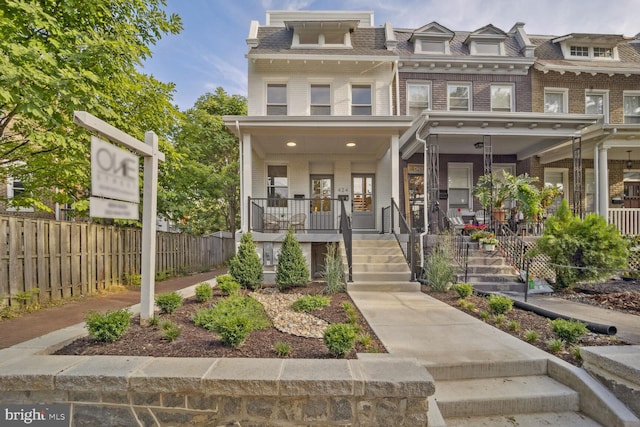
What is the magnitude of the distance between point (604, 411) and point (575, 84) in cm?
1264

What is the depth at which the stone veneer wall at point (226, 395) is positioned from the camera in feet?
6.76

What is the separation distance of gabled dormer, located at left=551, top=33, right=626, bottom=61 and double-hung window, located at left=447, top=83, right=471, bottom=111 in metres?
4.29

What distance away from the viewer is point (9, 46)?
3875 mm

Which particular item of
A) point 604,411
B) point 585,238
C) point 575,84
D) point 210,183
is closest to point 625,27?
point 575,84

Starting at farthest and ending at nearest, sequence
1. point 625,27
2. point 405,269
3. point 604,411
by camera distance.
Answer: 1. point 625,27
2. point 405,269
3. point 604,411

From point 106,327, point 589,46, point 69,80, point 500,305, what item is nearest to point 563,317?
point 500,305

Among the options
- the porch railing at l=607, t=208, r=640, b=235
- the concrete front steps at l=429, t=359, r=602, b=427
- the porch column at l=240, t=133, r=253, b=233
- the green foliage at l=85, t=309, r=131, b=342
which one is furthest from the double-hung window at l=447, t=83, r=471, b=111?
the green foliage at l=85, t=309, r=131, b=342

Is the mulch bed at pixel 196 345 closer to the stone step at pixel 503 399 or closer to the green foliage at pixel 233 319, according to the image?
the green foliage at pixel 233 319

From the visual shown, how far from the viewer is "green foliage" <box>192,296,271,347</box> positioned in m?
2.79

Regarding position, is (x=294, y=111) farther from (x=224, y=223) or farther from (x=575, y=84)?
(x=224, y=223)

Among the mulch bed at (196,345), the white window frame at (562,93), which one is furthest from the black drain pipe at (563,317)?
the white window frame at (562,93)

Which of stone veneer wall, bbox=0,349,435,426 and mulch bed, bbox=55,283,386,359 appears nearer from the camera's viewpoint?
stone veneer wall, bbox=0,349,435,426

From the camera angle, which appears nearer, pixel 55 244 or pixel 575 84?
pixel 55 244

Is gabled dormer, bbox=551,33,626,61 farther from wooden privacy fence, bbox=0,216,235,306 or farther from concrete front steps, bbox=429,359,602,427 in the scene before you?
wooden privacy fence, bbox=0,216,235,306
